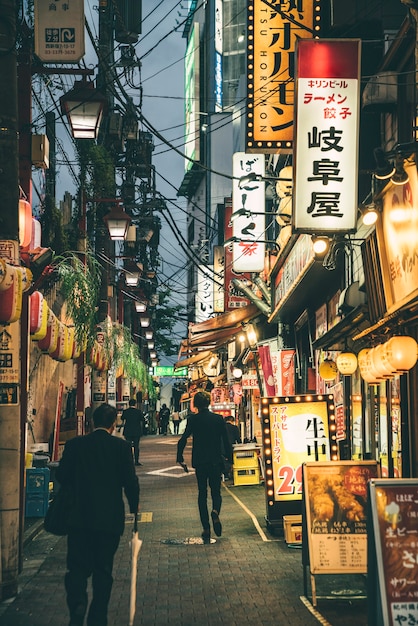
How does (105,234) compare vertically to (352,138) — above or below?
above

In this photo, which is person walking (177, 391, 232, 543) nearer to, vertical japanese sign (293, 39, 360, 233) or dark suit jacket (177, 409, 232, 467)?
dark suit jacket (177, 409, 232, 467)

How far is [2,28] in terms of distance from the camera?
990 centimetres

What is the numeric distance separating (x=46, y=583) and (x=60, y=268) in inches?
301

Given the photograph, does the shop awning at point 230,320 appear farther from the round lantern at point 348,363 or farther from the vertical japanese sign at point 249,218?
the round lantern at point 348,363

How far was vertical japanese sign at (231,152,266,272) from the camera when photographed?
2447cm

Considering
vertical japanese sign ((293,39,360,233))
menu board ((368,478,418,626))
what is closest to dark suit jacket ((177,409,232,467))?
vertical japanese sign ((293,39,360,233))

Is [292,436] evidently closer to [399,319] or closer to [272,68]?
[399,319]

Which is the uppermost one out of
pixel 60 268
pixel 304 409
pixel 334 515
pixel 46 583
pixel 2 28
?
pixel 2 28

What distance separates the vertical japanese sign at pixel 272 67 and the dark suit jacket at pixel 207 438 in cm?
512

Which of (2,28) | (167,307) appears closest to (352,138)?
(2,28)

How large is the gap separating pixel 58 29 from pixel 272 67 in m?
4.04

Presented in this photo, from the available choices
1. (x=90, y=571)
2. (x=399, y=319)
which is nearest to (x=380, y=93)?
(x=399, y=319)

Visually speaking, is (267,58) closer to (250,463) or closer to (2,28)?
(2,28)

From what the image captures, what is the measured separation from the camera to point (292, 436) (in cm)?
1253
